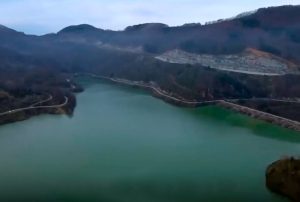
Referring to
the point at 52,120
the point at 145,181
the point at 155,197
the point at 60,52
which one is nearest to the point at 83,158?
the point at 145,181

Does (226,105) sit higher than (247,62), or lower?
lower

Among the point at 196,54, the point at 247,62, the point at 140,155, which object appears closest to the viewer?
the point at 140,155

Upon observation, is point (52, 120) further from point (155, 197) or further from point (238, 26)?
point (238, 26)

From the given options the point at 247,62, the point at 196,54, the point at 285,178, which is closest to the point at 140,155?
the point at 285,178

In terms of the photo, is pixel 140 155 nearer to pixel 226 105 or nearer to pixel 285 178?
pixel 285 178

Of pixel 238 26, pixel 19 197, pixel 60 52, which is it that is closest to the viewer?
pixel 19 197

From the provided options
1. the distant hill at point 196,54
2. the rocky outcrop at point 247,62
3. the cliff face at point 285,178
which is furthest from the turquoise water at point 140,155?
the rocky outcrop at point 247,62
